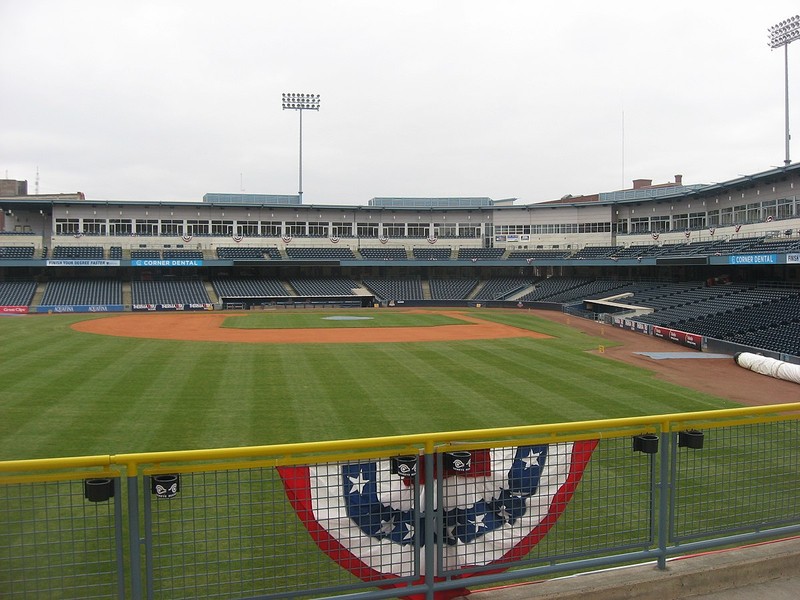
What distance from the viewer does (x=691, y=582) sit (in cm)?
510

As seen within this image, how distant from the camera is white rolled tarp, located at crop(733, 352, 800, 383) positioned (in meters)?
23.3

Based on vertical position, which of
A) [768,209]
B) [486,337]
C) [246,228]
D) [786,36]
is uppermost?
[786,36]

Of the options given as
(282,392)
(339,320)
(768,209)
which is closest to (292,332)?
(339,320)

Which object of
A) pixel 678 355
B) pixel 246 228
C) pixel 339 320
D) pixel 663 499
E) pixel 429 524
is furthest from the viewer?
pixel 246 228

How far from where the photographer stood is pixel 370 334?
3744 centimetres

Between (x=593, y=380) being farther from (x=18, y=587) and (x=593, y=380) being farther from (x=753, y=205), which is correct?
(x=753, y=205)

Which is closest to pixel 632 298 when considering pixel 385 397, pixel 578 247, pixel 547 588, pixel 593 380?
pixel 578 247

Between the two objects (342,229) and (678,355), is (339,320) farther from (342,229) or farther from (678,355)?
(342,229)

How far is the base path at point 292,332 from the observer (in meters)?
34.6

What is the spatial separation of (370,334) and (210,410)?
826 inches

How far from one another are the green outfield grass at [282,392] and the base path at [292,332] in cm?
297

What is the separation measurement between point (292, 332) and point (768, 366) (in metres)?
26.5

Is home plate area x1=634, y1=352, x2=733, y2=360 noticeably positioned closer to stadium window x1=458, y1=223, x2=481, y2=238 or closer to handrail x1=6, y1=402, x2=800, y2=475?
handrail x1=6, y1=402, x2=800, y2=475

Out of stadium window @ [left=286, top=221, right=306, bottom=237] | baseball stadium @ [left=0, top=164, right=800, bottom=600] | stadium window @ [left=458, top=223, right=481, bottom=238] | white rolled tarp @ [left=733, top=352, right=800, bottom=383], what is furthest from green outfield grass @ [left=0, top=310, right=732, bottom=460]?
stadium window @ [left=458, top=223, right=481, bottom=238]
